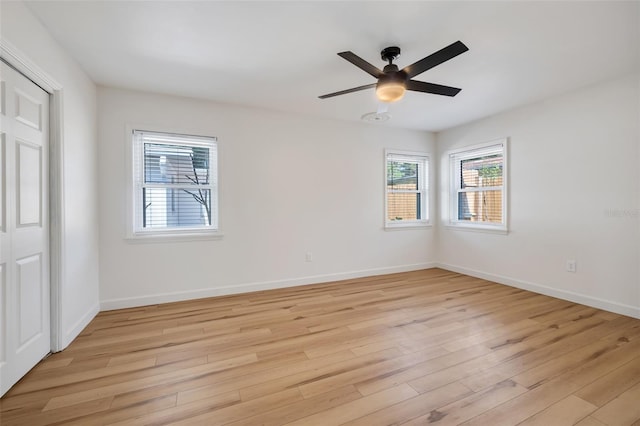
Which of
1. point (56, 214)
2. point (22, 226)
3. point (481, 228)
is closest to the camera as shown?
point (22, 226)

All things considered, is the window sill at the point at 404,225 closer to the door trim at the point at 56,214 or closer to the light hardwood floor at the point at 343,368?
the light hardwood floor at the point at 343,368

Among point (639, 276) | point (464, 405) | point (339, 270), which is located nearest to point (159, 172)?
point (339, 270)

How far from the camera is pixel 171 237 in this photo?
328 centimetres

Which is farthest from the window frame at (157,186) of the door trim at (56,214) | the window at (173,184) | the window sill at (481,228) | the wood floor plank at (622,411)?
the window sill at (481,228)

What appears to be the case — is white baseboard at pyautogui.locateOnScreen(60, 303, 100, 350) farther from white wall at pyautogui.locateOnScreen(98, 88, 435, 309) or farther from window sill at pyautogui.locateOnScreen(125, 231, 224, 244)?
window sill at pyautogui.locateOnScreen(125, 231, 224, 244)

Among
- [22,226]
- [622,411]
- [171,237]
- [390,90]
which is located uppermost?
[390,90]

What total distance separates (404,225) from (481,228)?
1.13 meters

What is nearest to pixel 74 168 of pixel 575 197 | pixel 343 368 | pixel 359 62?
pixel 359 62

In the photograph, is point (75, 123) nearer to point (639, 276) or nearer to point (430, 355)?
point (430, 355)

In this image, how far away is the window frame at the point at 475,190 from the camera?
3885 mm

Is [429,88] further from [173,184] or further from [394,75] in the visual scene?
[173,184]

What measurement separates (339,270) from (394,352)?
2119 millimetres

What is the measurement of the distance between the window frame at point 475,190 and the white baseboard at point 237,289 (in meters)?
1.07

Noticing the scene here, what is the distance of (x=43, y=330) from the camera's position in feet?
6.73
